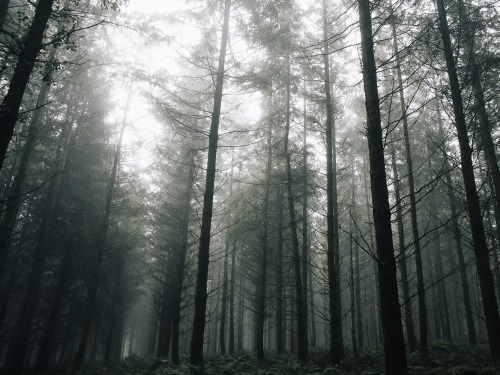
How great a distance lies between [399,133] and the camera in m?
13.9

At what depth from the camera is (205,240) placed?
7.67m

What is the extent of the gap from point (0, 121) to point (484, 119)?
525 inches

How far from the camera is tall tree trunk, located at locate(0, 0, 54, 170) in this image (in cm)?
453

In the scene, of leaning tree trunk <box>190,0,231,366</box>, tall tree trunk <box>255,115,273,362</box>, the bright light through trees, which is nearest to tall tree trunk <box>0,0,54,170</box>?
the bright light through trees

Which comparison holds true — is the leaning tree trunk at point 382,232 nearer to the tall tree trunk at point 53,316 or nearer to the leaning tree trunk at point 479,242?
the leaning tree trunk at point 479,242

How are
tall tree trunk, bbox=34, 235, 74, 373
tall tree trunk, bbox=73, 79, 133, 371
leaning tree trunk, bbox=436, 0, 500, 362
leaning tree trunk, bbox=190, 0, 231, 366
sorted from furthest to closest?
tall tree trunk, bbox=34, 235, 74, 373
tall tree trunk, bbox=73, 79, 133, 371
leaning tree trunk, bbox=190, 0, 231, 366
leaning tree trunk, bbox=436, 0, 500, 362

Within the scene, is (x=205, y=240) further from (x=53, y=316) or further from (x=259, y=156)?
(x=53, y=316)

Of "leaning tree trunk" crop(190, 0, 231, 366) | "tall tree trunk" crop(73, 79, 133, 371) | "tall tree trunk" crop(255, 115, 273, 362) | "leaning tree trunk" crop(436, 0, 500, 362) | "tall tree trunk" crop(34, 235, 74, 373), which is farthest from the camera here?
"tall tree trunk" crop(34, 235, 74, 373)

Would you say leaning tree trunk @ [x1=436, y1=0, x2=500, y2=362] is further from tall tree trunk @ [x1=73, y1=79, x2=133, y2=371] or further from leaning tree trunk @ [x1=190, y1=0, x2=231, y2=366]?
tall tree trunk @ [x1=73, y1=79, x2=133, y2=371]

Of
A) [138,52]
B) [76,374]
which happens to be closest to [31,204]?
[76,374]

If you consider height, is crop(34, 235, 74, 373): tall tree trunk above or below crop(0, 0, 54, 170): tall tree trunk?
below

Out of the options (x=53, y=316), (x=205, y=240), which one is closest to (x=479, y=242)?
(x=205, y=240)

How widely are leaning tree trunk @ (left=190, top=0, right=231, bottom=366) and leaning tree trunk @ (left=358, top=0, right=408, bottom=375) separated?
14.1 feet

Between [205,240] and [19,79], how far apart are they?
15.9 feet
